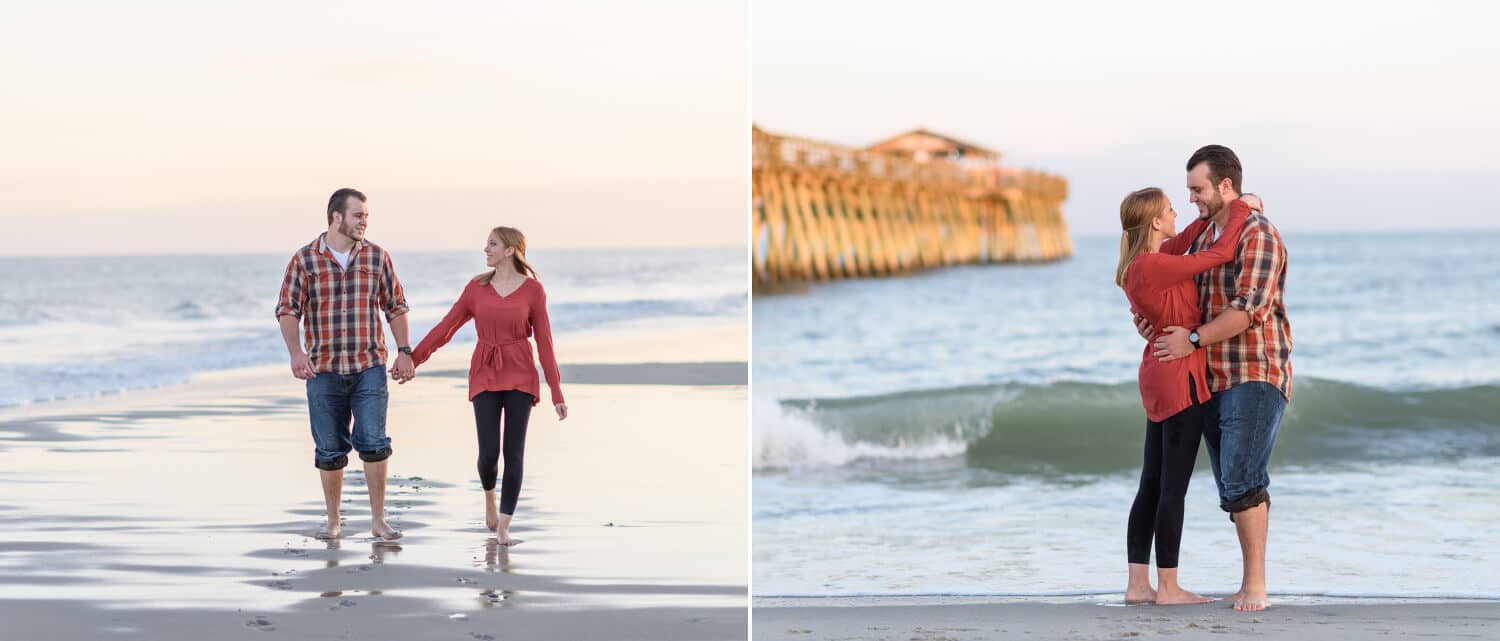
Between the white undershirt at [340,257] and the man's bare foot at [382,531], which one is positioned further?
the man's bare foot at [382,531]

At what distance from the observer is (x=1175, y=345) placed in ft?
15.7

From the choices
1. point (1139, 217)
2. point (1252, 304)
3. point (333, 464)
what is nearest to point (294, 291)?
point (333, 464)

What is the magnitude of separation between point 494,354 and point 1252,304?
9.54 ft

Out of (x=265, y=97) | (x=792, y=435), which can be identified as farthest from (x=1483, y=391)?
(x=265, y=97)

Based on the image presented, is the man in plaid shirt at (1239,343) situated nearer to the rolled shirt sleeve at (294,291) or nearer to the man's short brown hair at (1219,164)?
the man's short brown hair at (1219,164)

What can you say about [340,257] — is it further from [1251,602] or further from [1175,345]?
[1251,602]

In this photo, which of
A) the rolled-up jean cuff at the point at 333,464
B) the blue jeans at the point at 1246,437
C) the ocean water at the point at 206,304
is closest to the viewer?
the blue jeans at the point at 1246,437

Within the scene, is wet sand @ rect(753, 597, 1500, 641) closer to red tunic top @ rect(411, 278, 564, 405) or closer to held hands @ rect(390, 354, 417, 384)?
red tunic top @ rect(411, 278, 564, 405)

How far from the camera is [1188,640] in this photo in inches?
177

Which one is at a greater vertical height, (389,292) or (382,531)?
(389,292)

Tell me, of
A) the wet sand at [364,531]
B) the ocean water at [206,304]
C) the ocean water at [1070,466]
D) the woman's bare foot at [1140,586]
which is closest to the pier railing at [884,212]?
the ocean water at [206,304]

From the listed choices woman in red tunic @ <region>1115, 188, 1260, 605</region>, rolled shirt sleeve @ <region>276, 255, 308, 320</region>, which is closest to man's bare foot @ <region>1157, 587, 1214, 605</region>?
woman in red tunic @ <region>1115, 188, 1260, 605</region>

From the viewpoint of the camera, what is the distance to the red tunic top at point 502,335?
5957 mm

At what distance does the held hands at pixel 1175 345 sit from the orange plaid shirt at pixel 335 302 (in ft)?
9.93
